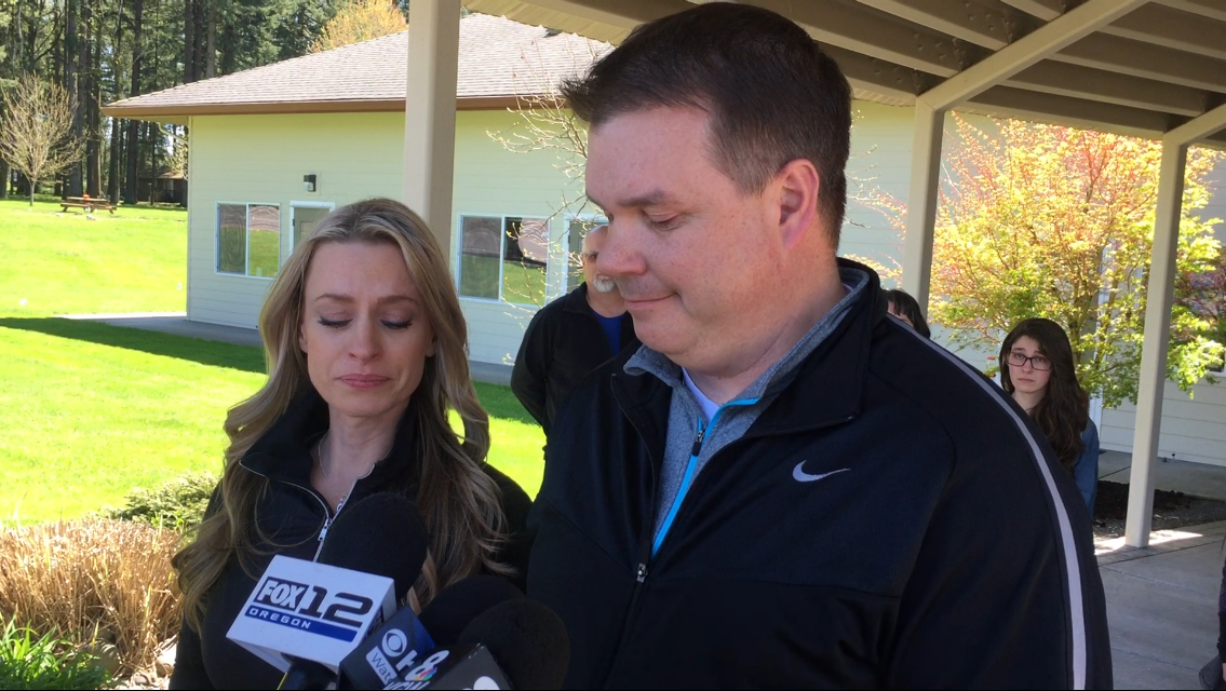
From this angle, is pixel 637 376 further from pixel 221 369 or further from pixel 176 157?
pixel 176 157

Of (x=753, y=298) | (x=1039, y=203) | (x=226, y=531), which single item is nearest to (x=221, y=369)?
(x=1039, y=203)

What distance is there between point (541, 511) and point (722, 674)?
1.90 feet

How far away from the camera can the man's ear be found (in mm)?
1606

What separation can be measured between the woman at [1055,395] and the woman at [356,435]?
12.2ft

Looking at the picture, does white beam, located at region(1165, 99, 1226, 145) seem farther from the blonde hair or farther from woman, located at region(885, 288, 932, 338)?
the blonde hair

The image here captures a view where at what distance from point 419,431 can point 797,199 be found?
4.16 ft

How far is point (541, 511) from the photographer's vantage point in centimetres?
194

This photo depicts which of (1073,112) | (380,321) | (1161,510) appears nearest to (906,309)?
(1073,112)

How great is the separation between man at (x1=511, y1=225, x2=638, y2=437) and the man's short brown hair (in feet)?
6.20

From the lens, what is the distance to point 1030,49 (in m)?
5.75

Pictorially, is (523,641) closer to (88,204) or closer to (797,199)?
(797,199)

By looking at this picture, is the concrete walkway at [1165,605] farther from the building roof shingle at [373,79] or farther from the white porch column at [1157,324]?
the building roof shingle at [373,79]

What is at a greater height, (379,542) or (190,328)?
(379,542)

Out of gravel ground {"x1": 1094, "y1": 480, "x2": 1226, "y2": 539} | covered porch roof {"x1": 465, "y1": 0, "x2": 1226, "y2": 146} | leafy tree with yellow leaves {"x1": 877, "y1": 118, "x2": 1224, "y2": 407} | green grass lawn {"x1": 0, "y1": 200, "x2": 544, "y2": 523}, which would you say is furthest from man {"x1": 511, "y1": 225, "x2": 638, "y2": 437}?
leafy tree with yellow leaves {"x1": 877, "y1": 118, "x2": 1224, "y2": 407}
